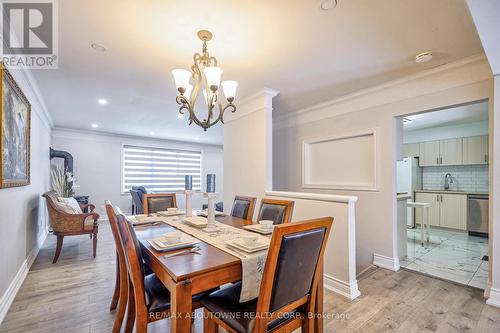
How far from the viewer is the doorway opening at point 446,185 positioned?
3.85 metres

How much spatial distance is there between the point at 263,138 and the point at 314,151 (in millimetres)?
1202

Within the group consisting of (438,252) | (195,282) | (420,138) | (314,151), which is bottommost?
(438,252)

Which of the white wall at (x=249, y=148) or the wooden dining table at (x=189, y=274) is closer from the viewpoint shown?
the wooden dining table at (x=189, y=274)

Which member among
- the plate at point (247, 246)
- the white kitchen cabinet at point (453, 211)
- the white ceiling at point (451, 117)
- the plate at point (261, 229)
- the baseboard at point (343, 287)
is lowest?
the baseboard at point (343, 287)

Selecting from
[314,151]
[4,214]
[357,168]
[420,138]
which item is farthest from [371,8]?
[420,138]

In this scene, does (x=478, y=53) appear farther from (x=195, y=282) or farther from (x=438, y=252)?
(x=195, y=282)

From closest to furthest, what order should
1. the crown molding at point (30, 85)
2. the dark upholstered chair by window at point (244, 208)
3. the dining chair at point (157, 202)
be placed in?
the crown molding at point (30, 85), the dark upholstered chair by window at point (244, 208), the dining chair at point (157, 202)

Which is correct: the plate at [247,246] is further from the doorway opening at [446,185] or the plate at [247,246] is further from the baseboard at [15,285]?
the doorway opening at [446,185]

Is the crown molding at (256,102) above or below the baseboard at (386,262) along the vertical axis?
above

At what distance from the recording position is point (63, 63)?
2.58 metres

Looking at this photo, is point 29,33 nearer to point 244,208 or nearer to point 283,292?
point 244,208

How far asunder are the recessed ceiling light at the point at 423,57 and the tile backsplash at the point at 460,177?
4.45 metres

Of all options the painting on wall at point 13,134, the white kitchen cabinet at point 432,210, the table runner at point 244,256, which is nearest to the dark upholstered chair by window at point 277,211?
the table runner at point 244,256

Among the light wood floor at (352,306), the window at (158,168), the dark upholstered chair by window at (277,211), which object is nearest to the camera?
the light wood floor at (352,306)
